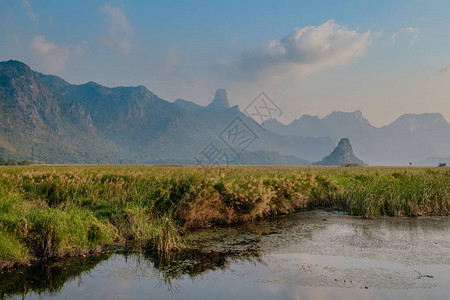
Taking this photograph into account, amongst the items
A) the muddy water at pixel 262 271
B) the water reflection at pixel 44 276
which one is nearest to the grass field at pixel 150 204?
the water reflection at pixel 44 276

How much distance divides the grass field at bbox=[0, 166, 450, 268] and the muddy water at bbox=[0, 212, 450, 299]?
704 millimetres

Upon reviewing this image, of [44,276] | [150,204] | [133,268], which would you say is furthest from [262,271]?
[150,204]

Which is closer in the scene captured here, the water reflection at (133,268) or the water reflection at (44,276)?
the water reflection at (44,276)

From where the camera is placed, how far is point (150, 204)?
37.1 feet

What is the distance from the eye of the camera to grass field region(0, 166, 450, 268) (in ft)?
26.0

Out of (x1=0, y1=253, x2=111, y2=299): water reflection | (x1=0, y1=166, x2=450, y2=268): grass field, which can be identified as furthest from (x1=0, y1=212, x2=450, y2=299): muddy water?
(x1=0, y1=166, x2=450, y2=268): grass field

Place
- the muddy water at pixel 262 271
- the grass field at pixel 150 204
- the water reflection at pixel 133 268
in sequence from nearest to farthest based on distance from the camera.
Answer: the muddy water at pixel 262 271 < the water reflection at pixel 133 268 < the grass field at pixel 150 204

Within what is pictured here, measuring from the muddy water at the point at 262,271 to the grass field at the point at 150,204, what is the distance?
704mm

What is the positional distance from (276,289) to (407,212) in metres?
10.6

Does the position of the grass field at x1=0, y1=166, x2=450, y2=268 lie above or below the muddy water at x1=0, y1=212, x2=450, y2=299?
above

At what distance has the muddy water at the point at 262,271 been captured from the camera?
20.5 ft

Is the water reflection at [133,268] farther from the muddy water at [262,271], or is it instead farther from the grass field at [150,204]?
the grass field at [150,204]

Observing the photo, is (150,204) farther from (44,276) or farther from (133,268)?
(44,276)

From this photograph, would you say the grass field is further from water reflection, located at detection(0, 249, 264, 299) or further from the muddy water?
the muddy water
